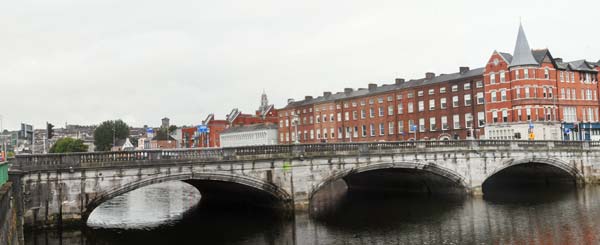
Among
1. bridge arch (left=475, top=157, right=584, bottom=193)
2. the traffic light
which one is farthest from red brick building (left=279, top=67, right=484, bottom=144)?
the traffic light

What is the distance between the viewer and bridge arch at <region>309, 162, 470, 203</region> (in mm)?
35688

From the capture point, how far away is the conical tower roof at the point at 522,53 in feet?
212

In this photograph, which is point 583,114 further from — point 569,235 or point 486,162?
point 569,235

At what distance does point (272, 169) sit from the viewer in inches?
1319

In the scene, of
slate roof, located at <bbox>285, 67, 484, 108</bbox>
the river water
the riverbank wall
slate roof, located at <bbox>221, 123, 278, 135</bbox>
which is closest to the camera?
the riverbank wall

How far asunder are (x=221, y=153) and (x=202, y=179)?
6.77 feet

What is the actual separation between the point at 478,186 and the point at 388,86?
46.4m

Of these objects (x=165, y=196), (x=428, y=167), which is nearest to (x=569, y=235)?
(x=428, y=167)

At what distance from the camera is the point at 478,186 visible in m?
42.0

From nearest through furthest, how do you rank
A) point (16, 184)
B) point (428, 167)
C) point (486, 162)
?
point (16, 184), point (428, 167), point (486, 162)

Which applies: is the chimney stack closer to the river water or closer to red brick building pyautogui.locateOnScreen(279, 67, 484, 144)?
red brick building pyautogui.locateOnScreen(279, 67, 484, 144)

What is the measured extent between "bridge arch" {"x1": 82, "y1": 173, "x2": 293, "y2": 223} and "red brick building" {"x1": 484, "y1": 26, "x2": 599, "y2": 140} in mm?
39113

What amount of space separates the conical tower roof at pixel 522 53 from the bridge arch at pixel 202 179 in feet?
142

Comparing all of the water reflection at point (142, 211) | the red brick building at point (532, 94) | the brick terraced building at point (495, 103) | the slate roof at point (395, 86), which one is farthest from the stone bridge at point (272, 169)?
the slate roof at point (395, 86)
